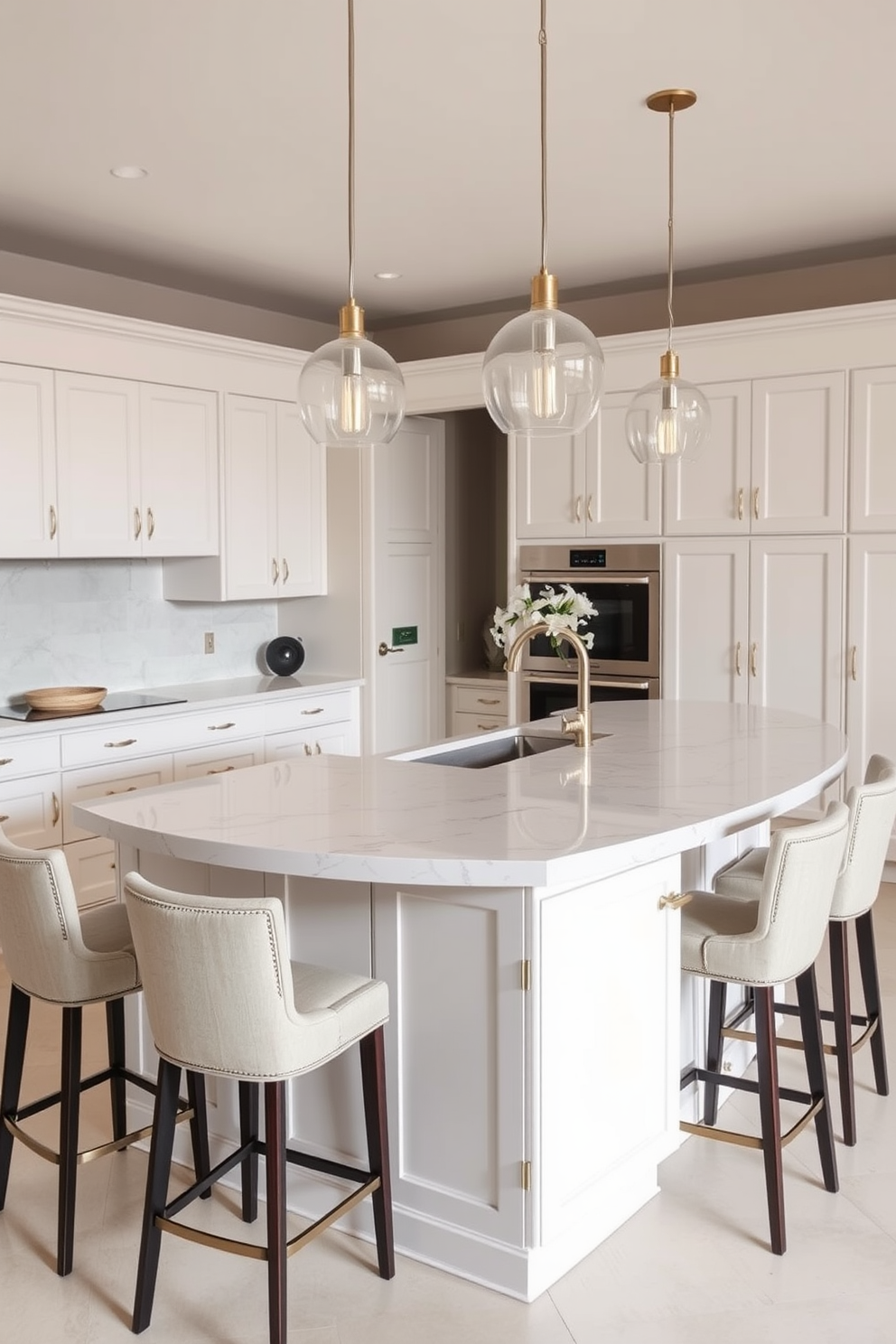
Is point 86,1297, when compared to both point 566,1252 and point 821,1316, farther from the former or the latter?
point 821,1316

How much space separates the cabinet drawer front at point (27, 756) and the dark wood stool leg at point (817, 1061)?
2.89 metres

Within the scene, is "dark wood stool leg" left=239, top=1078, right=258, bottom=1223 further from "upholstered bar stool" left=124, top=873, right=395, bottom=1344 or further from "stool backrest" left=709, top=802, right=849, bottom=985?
"stool backrest" left=709, top=802, right=849, bottom=985

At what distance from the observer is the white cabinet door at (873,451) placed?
475cm

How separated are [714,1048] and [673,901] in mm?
580

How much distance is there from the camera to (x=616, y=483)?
541 centimetres

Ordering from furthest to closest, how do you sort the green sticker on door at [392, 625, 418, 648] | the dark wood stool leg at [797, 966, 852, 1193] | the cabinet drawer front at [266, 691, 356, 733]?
the green sticker on door at [392, 625, 418, 648] → the cabinet drawer front at [266, 691, 356, 733] → the dark wood stool leg at [797, 966, 852, 1193]

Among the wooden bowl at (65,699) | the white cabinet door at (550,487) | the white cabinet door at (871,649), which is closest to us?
the wooden bowl at (65,699)

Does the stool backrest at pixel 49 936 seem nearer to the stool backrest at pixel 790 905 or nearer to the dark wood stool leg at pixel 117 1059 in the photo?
the dark wood stool leg at pixel 117 1059

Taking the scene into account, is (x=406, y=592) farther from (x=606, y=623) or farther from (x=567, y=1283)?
(x=567, y=1283)

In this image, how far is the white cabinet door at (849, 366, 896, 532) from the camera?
475 cm

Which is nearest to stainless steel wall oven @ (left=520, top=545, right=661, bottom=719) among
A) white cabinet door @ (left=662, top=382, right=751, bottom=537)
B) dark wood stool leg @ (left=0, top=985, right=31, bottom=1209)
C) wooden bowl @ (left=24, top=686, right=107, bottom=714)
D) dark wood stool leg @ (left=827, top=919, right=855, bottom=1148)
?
white cabinet door @ (left=662, top=382, right=751, bottom=537)

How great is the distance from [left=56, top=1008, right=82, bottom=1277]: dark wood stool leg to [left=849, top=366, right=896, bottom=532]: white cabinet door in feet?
12.1

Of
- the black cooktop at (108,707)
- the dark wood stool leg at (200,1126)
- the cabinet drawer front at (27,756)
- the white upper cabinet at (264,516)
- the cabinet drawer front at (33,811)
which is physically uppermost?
the white upper cabinet at (264,516)

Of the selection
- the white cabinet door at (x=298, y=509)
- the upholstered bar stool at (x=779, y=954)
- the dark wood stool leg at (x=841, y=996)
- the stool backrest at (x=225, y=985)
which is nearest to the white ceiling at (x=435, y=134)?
the white cabinet door at (x=298, y=509)
